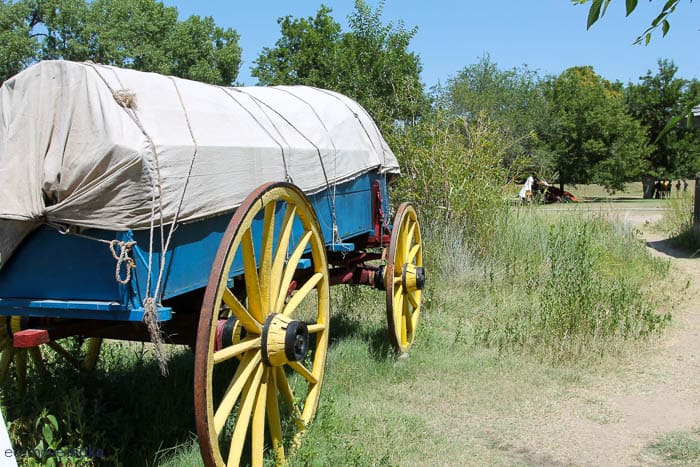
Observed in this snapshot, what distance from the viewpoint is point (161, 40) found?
32.2 metres

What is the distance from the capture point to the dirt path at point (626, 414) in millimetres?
4160

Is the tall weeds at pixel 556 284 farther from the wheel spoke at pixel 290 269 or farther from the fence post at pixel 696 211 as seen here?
the wheel spoke at pixel 290 269

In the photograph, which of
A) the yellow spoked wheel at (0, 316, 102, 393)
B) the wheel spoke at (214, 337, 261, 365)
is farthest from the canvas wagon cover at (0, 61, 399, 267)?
the yellow spoked wheel at (0, 316, 102, 393)

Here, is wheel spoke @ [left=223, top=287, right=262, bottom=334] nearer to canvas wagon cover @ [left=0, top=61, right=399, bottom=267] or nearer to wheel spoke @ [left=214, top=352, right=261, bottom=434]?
wheel spoke @ [left=214, top=352, right=261, bottom=434]

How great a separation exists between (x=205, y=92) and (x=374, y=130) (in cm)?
244

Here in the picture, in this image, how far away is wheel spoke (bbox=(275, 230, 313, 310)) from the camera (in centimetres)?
344

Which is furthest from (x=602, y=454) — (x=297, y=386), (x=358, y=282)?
(x=358, y=282)

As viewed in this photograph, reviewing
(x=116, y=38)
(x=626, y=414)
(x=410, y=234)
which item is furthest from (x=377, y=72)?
(x=116, y=38)

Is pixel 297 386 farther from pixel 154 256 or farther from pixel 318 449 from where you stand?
pixel 154 256

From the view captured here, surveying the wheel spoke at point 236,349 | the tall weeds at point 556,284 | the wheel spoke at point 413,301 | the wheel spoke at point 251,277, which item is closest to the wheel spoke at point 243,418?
the wheel spoke at point 236,349

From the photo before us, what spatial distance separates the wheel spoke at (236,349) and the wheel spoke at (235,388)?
0.06 meters

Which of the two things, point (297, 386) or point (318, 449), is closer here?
point (318, 449)

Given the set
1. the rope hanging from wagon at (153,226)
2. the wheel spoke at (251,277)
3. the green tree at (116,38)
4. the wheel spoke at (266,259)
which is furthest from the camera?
the green tree at (116,38)

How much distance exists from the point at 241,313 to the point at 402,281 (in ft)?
9.12
